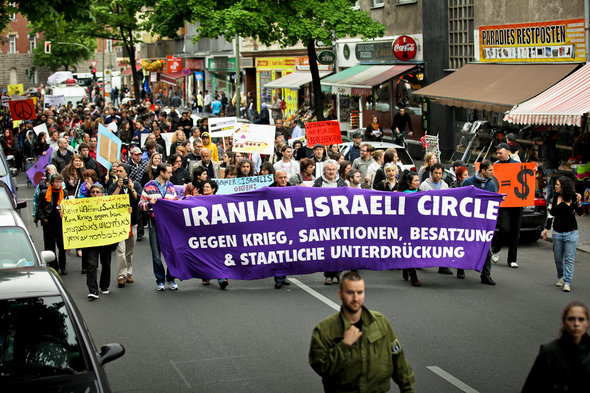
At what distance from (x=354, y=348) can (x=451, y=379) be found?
3.34m

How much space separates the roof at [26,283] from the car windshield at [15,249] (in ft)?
6.99

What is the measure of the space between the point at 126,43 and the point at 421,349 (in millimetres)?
43291

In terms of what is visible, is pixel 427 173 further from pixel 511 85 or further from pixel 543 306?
pixel 511 85

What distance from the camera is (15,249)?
9656mm

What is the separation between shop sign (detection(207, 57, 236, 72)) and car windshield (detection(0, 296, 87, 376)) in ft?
146

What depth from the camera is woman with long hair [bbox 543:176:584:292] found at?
11.8 meters

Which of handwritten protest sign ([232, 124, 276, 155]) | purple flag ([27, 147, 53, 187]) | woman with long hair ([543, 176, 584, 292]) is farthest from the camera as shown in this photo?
purple flag ([27, 147, 53, 187])

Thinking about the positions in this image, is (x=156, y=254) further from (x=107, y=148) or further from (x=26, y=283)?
(x=26, y=283)

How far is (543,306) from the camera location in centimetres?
1116

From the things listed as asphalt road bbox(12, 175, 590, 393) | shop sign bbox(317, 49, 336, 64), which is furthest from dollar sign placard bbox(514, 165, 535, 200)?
shop sign bbox(317, 49, 336, 64)

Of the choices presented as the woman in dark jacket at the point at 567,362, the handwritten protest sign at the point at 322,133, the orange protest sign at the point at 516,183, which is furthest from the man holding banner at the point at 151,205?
the handwritten protest sign at the point at 322,133

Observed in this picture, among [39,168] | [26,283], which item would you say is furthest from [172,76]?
[26,283]

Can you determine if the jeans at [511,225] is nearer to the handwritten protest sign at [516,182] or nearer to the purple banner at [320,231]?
the handwritten protest sign at [516,182]

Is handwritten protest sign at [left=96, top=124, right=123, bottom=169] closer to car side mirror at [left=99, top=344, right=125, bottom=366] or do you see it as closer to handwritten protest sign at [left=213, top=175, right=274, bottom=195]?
handwritten protest sign at [left=213, top=175, right=274, bottom=195]
